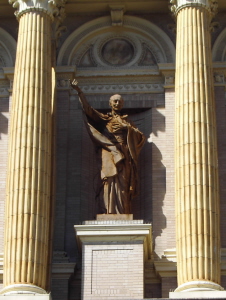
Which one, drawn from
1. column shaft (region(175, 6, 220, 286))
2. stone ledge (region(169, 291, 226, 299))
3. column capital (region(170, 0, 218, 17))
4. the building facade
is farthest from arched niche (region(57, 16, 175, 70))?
stone ledge (region(169, 291, 226, 299))

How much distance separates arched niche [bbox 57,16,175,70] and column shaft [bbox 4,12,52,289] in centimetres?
229

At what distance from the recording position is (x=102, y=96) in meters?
28.6

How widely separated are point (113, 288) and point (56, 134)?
526cm

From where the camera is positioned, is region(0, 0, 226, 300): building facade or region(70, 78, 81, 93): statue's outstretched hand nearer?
region(0, 0, 226, 300): building facade

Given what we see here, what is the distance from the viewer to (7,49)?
1150 inches

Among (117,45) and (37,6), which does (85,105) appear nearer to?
(37,6)

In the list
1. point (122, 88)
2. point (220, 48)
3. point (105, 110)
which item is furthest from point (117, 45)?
point (220, 48)

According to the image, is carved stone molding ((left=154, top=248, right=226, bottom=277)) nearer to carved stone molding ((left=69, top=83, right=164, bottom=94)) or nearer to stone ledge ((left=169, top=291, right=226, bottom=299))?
stone ledge ((left=169, top=291, right=226, bottom=299))

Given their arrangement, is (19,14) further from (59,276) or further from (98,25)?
(59,276)

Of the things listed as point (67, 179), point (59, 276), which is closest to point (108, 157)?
point (67, 179)

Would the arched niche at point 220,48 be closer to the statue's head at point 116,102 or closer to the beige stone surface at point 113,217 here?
the statue's head at point 116,102

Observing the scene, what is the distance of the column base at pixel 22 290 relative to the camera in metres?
23.4

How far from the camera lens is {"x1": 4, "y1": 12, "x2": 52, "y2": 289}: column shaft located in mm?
24031

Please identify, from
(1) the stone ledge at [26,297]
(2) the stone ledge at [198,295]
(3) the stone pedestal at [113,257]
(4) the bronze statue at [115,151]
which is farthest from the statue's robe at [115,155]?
(1) the stone ledge at [26,297]
